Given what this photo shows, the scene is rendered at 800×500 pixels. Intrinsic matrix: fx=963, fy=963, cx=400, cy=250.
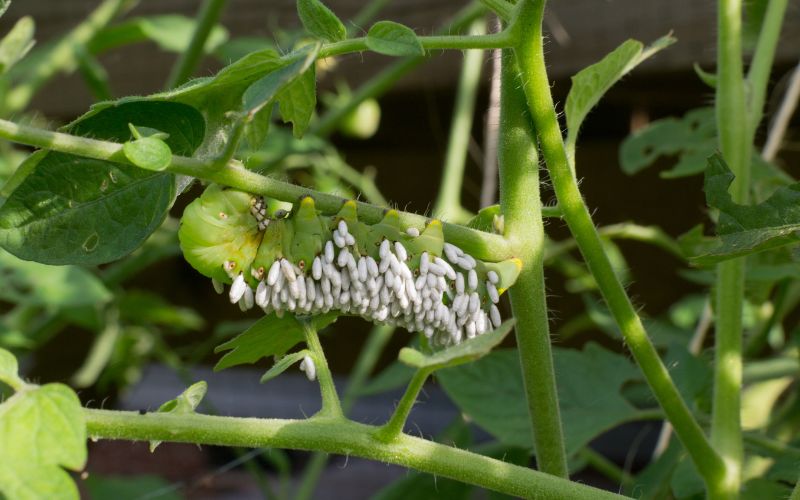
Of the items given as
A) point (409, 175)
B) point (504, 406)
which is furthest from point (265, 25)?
point (504, 406)

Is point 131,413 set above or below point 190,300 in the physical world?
above

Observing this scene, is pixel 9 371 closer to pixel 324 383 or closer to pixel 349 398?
pixel 324 383

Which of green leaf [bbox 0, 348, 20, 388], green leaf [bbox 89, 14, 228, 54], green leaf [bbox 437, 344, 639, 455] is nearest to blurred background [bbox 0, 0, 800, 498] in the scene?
green leaf [bbox 89, 14, 228, 54]

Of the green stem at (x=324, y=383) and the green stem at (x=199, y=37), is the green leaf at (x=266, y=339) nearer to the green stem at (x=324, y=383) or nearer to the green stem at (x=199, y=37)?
the green stem at (x=324, y=383)

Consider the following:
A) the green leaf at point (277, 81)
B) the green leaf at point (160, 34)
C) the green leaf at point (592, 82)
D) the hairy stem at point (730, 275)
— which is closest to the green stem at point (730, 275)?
the hairy stem at point (730, 275)

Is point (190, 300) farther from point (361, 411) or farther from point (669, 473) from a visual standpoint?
point (669, 473)

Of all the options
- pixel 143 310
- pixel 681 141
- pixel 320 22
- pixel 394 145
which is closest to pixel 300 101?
pixel 320 22
